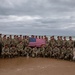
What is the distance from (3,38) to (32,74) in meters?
6.12

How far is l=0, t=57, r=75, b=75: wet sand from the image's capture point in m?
12.1

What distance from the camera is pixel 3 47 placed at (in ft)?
53.6

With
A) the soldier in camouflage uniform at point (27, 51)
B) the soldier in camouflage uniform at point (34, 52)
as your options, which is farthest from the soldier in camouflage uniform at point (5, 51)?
the soldier in camouflage uniform at point (34, 52)

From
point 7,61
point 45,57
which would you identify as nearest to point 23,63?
point 7,61

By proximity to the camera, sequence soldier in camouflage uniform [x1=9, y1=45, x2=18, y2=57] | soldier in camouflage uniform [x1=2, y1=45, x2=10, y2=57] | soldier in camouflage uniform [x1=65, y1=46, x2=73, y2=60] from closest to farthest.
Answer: soldier in camouflage uniform [x1=65, y1=46, x2=73, y2=60] < soldier in camouflage uniform [x1=2, y1=45, x2=10, y2=57] < soldier in camouflage uniform [x1=9, y1=45, x2=18, y2=57]

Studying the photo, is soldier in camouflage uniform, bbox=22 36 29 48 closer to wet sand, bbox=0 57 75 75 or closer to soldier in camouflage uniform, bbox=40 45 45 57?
soldier in camouflage uniform, bbox=40 45 45 57

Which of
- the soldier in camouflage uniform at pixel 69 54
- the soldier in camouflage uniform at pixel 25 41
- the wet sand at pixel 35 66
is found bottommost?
the wet sand at pixel 35 66

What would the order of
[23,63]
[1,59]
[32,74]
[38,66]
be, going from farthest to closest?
1. [1,59]
2. [23,63]
3. [38,66]
4. [32,74]

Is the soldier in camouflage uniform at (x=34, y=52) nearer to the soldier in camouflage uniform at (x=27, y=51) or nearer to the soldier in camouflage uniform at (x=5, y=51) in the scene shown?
the soldier in camouflage uniform at (x=27, y=51)

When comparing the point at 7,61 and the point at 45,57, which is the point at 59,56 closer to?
the point at 45,57

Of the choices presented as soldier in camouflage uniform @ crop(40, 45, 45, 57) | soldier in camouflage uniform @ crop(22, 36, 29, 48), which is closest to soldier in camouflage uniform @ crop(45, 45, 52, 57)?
soldier in camouflage uniform @ crop(40, 45, 45, 57)

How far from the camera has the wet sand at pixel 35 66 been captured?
12133mm

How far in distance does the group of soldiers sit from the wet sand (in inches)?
27.7

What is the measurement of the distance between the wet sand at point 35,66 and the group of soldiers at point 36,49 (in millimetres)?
703
